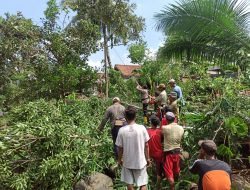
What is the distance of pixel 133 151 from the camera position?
17.9 ft

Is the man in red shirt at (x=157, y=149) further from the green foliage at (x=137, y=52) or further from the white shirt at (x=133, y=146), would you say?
the green foliage at (x=137, y=52)

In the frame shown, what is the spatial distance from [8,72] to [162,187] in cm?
1130

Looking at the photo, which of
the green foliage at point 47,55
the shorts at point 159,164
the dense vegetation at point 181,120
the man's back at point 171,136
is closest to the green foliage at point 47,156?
the dense vegetation at point 181,120

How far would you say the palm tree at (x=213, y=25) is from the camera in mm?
8203

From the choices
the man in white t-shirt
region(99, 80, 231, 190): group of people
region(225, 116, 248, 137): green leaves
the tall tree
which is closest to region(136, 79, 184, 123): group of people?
region(99, 80, 231, 190): group of people

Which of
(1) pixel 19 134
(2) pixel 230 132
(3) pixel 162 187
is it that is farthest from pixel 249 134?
(1) pixel 19 134

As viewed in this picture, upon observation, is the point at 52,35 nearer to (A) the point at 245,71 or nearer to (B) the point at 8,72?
(B) the point at 8,72

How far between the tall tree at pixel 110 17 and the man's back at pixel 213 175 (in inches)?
591

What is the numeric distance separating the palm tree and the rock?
145 inches

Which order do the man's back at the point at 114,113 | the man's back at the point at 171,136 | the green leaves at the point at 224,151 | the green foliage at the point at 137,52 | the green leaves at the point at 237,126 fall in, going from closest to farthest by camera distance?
the man's back at the point at 171,136
the green leaves at the point at 224,151
the green leaves at the point at 237,126
the man's back at the point at 114,113
the green foliage at the point at 137,52

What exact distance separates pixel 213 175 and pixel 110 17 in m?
17.2

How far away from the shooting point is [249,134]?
796cm

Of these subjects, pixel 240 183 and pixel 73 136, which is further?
pixel 73 136

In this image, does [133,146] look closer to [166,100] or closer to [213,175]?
[213,175]
